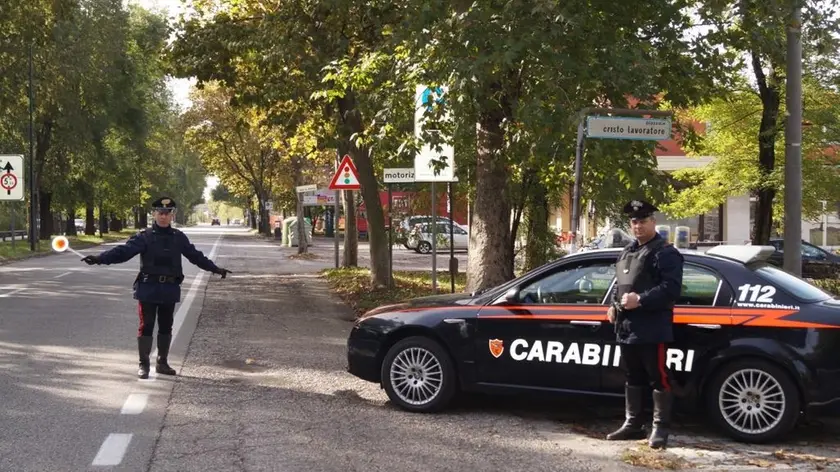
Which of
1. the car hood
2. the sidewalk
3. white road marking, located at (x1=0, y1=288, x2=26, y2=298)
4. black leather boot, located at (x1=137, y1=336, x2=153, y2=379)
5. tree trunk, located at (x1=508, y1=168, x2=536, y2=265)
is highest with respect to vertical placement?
tree trunk, located at (x1=508, y1=168, x2=536, y2=265)

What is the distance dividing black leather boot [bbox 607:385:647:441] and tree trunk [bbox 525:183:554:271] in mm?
11206

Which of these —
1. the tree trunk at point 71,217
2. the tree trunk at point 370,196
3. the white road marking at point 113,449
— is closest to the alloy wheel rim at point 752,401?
the white road marking at point 113,449

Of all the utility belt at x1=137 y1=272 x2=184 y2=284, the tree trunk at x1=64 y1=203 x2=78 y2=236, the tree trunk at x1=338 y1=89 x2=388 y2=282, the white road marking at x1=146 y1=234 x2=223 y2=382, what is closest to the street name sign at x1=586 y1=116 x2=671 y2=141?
the utility belt at x1=137 y1=272 x2=184 y2=284

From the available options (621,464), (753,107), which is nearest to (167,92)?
(753,107)

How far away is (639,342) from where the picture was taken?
18.9ft

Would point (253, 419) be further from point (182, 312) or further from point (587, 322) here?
point (182, 312)

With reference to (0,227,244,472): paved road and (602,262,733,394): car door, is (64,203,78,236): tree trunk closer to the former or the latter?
(0,227,244,472): paved road

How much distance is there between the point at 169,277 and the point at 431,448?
350 centimetres

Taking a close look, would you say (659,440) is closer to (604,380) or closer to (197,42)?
(604,380)

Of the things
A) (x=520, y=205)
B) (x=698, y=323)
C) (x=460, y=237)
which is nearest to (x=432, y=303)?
(x=698, y=323)

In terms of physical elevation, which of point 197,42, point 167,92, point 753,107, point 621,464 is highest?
point 167,92

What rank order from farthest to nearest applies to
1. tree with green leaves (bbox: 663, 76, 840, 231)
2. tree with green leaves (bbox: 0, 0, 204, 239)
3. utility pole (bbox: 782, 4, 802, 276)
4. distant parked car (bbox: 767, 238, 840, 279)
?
1. tree with green leaves (bbox: 0, 0, 204, 239)
2. distant parked car (bbox: 767, 238, 840, 279)
3. tree with green leaves (bbox: 663, 76, 840, 231)
4. utility pole (bbox: 782, 4, 802, 276)

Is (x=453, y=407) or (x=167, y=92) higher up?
(x=167, y=92)

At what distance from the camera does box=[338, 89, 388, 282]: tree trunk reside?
57.3 feet
